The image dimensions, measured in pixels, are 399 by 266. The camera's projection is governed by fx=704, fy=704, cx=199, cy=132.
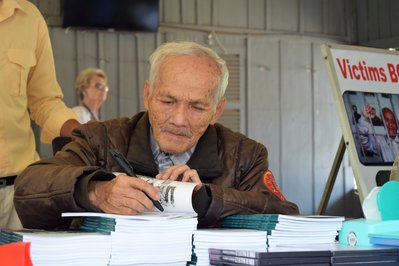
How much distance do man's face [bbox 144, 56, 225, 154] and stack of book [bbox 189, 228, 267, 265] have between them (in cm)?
80

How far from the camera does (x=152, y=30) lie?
912 cm

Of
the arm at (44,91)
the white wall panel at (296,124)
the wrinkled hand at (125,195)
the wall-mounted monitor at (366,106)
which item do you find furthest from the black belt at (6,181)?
the white wall panel at (296,124)

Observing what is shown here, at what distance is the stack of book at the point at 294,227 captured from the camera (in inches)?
55.3

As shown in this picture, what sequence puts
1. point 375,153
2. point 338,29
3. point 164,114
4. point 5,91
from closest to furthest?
point 164,114 < point 5,91 < point 375,153 < point 338,29

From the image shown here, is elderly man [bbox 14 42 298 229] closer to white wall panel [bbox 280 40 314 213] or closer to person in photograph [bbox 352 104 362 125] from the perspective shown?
person in photograph [bbox 352 104 362 125]

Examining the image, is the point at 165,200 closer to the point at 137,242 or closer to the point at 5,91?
the point at 137,242

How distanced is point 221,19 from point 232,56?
0.57 m

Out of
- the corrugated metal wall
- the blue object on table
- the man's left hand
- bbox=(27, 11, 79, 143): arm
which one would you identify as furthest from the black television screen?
the blue object on table

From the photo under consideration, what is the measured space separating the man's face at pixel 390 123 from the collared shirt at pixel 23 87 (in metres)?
1.47

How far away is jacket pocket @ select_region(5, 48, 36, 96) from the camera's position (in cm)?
287

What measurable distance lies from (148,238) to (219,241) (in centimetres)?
14

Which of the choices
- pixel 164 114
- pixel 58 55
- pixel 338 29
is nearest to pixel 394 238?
pixel 164 114

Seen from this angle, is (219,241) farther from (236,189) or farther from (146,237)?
(236,189)

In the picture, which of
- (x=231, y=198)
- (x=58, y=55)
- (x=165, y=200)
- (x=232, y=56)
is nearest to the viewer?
(x=165, y=200)
